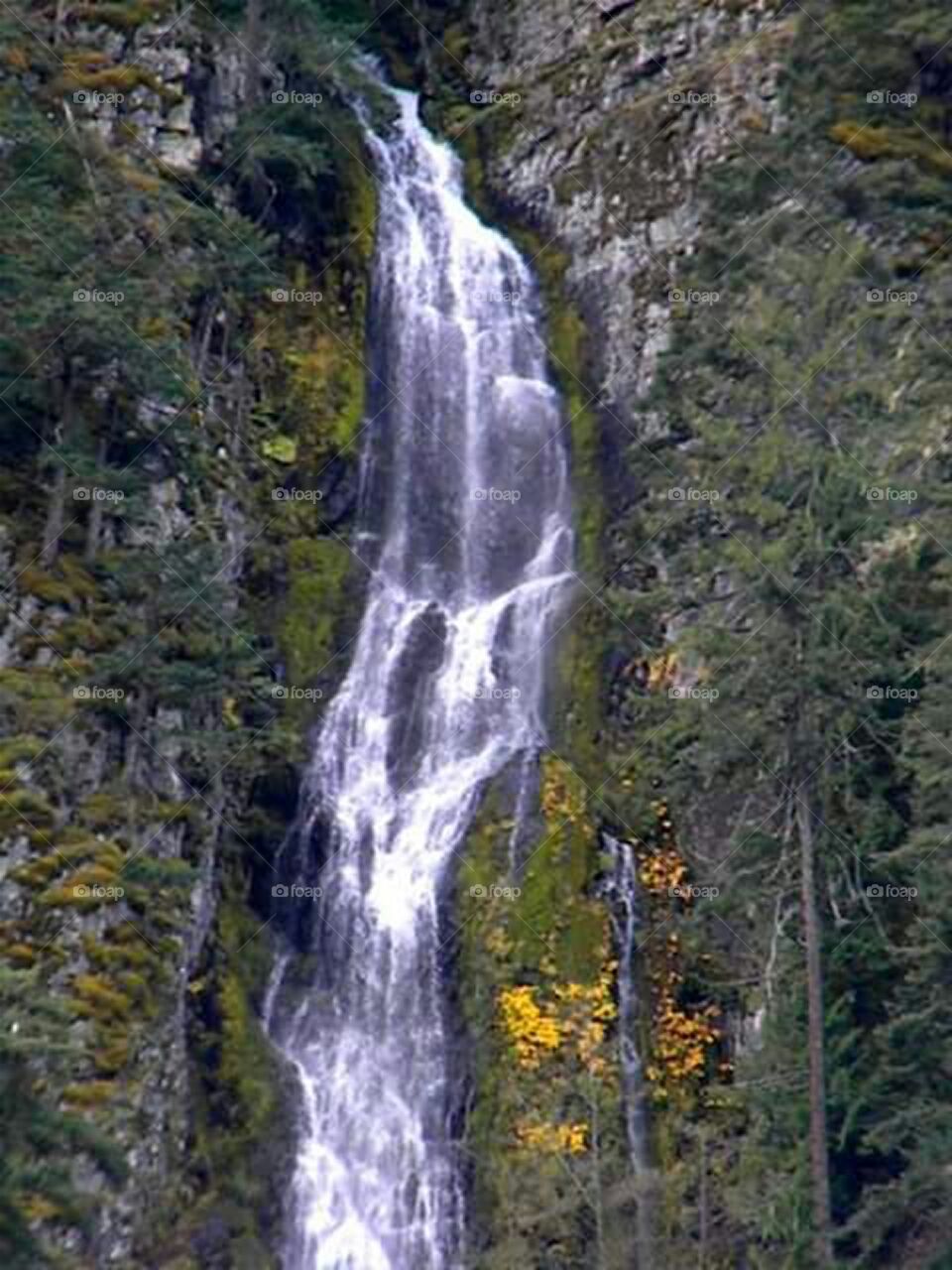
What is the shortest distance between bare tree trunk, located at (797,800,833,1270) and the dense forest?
0.07m

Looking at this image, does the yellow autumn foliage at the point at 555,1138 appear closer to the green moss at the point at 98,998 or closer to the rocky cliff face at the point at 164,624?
the rocky cliff face at the point at 164,624

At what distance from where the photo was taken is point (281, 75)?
3528cm

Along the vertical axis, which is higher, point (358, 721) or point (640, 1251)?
point (358, 721)

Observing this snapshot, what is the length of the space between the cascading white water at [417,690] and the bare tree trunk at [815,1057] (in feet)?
20.0

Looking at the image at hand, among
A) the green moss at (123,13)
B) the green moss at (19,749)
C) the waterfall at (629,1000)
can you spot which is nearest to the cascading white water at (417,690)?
the waterfall at (629,1000)

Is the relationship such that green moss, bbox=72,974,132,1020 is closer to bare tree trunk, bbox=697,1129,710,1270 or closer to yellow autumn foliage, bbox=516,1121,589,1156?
yellow autumn foliage, bbox=516,1121,589,1156

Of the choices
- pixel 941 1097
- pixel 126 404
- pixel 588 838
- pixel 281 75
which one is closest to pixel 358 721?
pixel 588 838

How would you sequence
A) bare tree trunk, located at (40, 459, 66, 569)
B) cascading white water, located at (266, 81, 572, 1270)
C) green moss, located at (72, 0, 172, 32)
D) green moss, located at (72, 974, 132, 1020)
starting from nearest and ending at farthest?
green moss, located at (72, 974, 132, 1020), cascading white water, located at (266, 81, 572, 1270), bare tree trunk, located at (40, 459, 66, 569), green moss, located at (72, 0, 172, 32)

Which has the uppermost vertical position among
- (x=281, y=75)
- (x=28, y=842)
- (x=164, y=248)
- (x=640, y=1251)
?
(x=281, y=75)

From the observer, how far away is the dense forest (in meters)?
19.3

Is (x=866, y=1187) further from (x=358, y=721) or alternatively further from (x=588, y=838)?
(x=358, y=721)

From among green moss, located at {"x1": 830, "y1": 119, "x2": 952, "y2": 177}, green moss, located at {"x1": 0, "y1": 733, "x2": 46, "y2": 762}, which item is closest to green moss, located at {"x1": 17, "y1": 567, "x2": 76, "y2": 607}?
green moss, located at {"x1": 0, "y1": 733, "x2": 46, "y2": 762}

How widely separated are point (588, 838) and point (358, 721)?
14.8 ft

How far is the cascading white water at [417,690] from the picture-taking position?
22.8 metres
